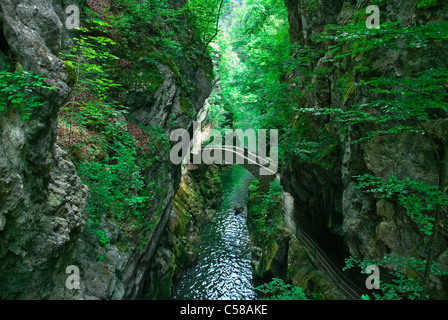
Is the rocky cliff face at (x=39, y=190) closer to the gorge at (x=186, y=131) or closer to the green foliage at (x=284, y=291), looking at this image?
the gorge at (x=186, y=131)

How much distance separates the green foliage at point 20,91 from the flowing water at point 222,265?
1139 cm

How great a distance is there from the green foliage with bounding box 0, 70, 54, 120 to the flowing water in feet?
37.4

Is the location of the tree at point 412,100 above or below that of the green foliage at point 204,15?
below

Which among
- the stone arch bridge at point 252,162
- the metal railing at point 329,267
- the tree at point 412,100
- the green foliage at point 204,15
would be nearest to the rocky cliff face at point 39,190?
the tree at point 412,100

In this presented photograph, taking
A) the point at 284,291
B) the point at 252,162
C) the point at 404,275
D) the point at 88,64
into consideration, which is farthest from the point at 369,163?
the point at 252,162

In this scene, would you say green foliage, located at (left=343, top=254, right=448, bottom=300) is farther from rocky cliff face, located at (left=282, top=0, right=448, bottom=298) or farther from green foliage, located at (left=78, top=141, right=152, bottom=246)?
green foliage, located at (left=78, top=141, right=152, bottom=246)

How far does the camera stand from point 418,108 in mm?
3678

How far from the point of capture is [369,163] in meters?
6.12

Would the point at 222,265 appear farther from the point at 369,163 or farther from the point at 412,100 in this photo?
the point at 412,100

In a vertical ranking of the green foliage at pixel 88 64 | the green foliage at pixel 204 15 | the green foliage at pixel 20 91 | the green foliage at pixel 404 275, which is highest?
the green foliage at pixel 204 15

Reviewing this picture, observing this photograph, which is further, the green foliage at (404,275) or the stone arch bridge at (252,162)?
the stone arch bridge at (252,162)

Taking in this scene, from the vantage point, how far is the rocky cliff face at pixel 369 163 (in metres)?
4.88

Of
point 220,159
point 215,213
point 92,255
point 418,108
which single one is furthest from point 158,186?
point 220,159
